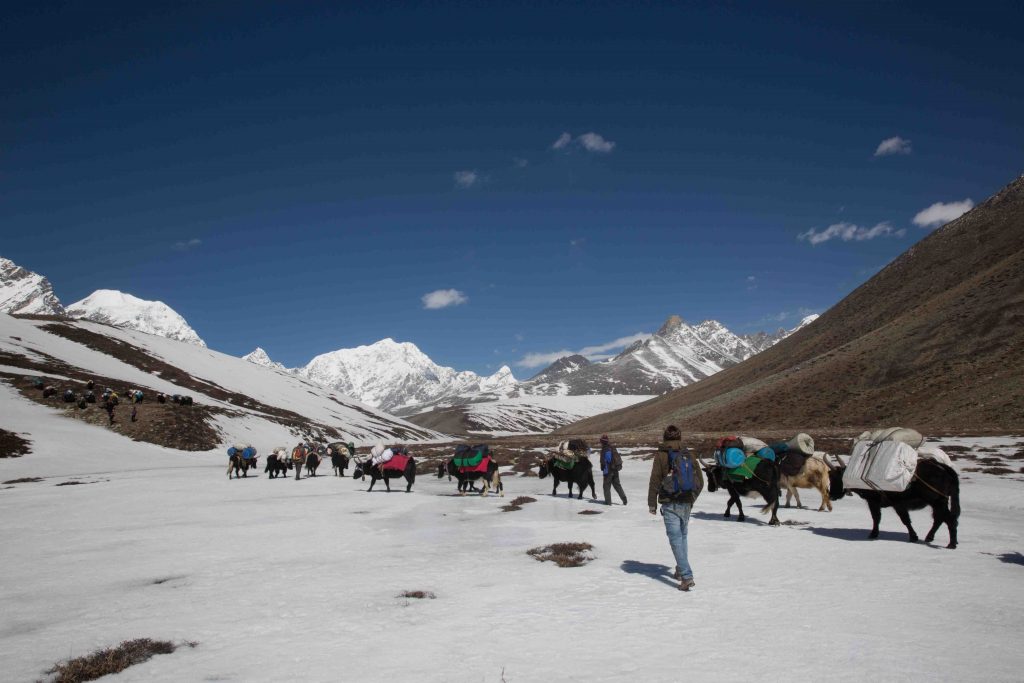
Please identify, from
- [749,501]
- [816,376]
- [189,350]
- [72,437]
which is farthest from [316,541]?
[189,350]

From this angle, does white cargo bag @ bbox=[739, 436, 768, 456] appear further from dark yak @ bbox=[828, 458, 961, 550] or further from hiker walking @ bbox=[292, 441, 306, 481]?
hiker walking @ bbox=[292, 441, 306, 481]

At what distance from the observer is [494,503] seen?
70.5 feet

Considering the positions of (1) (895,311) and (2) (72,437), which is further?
(1) (895,311)

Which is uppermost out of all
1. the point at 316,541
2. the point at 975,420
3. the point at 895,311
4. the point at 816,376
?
the point at 895,311

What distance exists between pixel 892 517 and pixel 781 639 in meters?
12.9

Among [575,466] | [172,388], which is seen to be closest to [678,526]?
[575,466]

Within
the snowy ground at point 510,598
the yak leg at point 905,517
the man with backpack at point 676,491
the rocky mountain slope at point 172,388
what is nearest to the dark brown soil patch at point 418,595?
the snowy ground at point 510,598

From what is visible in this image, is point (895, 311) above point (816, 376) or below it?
above

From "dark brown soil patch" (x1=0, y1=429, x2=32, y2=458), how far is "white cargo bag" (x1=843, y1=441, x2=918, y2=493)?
49448 millimetres

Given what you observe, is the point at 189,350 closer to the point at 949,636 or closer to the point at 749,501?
the point at 749,501

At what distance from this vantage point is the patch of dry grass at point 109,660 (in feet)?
20.2

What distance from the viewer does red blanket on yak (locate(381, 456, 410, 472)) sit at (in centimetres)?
2545

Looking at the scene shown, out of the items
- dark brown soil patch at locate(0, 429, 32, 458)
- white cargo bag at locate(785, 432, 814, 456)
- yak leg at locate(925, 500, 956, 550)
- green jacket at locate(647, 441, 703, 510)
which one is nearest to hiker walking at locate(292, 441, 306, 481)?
dark brown soil patch at locate(0, 429, 32, 458)

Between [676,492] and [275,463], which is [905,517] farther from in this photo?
[275,463]
